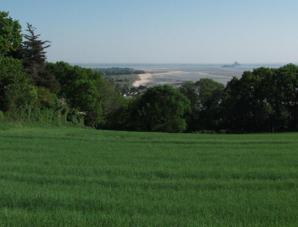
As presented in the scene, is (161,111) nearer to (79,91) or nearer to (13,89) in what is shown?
(79,91)

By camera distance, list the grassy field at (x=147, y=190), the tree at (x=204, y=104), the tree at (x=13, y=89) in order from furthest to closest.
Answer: the tree at (x=204, y=104), the tree at (x=13, y=89), the grassy field at (x=147, y=190)

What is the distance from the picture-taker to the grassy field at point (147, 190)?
7.98 metres

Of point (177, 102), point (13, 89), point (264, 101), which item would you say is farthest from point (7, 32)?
point (264, 101)

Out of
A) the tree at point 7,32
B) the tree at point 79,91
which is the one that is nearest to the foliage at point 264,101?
the tree at point 79,91

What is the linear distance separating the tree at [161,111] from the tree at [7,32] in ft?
89.3

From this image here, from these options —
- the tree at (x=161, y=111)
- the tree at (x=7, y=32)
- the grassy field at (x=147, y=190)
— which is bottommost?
the tree at (x=161, y=111)

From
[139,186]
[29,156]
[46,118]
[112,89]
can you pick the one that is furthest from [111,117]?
[139,186]

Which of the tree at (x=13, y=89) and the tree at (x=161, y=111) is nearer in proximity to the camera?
the tree at (x=13, y=89)

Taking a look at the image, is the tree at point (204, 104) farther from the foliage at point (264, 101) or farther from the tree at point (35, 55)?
the tree at point (35, 55)

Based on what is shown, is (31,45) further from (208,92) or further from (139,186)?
(139,186)

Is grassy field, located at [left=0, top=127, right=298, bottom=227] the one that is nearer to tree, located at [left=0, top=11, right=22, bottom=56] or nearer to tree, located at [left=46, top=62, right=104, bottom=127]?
tree, located at [left=0, top=11, right=22, bottom=56]

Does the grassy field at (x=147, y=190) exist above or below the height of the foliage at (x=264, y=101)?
above

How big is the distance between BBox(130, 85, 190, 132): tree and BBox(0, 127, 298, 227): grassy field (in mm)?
56434

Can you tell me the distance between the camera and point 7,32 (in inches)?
1901
